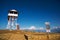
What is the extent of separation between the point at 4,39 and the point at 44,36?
2.27m

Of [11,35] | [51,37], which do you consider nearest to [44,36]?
[51,37]

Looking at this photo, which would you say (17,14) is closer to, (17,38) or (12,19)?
(12,19)

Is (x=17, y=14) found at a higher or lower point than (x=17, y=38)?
higher

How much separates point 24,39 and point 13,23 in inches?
100

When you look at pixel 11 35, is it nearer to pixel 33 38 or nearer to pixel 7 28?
pixel 33 38

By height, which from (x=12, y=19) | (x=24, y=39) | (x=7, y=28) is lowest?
(x=24, y=39)

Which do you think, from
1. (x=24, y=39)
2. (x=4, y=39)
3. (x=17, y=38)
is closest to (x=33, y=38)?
(x=24, y=39)

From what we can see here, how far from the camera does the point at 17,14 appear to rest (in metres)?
8.17

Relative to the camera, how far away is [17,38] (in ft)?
20.4

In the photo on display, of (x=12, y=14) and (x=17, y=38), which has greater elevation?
(x=12, y=14)

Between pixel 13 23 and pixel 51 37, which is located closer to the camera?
pixel 51 37

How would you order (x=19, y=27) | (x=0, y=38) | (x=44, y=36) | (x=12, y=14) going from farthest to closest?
1. (x=19, y=27)
2. (x=12, y=14)
3. (x=44, y=36)
4. (x=0, y=38)

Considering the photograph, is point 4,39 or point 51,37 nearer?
point 4,39

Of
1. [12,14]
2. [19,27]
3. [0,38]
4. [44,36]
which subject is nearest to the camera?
[0,38]
